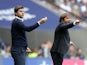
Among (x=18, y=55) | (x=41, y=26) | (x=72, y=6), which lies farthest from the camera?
(x=72, y=6)

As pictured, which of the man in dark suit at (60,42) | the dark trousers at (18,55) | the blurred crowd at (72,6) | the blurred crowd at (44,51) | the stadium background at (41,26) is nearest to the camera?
the dark trousers at (18,55)

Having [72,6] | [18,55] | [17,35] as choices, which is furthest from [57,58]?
[72,6]

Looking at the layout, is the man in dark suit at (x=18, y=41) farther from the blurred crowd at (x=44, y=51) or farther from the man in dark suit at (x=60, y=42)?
the blurred crowd at (x=44, y=51)

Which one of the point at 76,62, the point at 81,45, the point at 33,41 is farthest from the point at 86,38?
the point at 76,62

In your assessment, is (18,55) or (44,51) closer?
(18,55)

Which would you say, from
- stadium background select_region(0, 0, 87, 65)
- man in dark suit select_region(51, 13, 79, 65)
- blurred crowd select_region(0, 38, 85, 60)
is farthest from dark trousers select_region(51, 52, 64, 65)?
blurred crowd select_region(0, 38, 85, 60)

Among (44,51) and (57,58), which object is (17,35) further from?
(44,51)

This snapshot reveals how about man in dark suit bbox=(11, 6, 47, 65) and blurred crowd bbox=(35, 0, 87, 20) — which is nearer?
man in dark suit bbox=(11, 6, 47, 65)

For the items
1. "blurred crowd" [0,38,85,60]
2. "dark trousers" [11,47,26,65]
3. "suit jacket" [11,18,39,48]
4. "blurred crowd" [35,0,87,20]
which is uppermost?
"suit jacket" [11,18,39,48]

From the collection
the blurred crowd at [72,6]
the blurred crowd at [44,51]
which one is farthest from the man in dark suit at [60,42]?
the blurred crowd at [72,6]

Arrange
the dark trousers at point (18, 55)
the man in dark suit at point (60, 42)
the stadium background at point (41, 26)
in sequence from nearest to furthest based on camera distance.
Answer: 1. the dark trousers at point (18, 55)
2. the man in dark suit at point (60, 42)
3. the stadium background at point (41, 26)

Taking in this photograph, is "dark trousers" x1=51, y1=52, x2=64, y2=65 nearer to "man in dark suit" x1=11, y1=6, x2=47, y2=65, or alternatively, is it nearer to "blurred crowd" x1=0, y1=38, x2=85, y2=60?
"man in dark suit" x1=11, y1=6, x2=47, y2=65

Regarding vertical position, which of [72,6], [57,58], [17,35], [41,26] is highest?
[17,35]

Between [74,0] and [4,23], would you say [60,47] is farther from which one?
[74,0]
